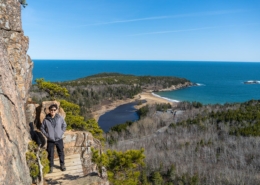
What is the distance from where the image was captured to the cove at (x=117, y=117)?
3397 cm

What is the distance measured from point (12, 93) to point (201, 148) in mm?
17919

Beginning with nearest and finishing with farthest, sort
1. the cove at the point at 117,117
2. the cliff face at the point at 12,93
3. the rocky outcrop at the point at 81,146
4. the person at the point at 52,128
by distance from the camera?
the cliff face at the point at 12,93 < the person at the point at 52,128 < the rocky outcrop at the point at 81,146 < the cove at the point at 117,117

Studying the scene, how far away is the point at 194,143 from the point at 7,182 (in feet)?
64.5

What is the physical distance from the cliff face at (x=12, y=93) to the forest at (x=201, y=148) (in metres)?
10.5

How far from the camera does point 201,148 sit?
65.2 feet

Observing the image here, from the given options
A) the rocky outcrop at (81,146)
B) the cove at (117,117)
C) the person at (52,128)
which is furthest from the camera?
the cove at (117,117)

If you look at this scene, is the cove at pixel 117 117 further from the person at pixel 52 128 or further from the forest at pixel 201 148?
the person at pixel 52 128

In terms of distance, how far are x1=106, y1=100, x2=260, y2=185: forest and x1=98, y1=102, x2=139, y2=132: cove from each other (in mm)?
4695

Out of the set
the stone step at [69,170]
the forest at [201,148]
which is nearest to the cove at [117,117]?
the forest at [201,148]

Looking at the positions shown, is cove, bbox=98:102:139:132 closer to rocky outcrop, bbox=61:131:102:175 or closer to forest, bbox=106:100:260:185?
forest, bbox=106:100:260:185

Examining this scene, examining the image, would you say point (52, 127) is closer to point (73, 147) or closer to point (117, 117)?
point (73, 147)

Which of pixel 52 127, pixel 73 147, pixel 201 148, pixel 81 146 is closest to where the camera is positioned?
pixel 52 127

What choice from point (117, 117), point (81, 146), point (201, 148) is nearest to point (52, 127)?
point (81, 146)

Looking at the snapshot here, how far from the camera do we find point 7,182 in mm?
4266
